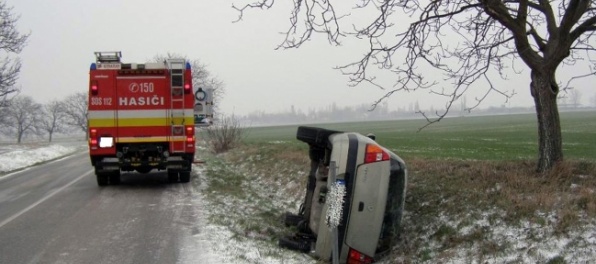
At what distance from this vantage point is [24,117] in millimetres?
102375

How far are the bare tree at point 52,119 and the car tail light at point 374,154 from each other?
4317 inches

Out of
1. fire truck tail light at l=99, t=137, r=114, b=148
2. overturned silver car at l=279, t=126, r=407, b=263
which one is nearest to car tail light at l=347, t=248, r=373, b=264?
overturned silver car at l=279, t=126, r=407, b=263

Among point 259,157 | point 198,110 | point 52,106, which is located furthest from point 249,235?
point 52,106

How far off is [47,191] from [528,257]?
10993mm

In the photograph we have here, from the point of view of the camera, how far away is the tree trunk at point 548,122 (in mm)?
7773

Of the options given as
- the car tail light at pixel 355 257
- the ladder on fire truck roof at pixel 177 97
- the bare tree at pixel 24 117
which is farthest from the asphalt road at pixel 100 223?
the bare tree at pixel 24 117

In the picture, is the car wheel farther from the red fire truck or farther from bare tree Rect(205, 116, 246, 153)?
bare tree Rect(205, 116, 246, 153)

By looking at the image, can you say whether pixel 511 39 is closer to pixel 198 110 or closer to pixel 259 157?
pixel 198 110

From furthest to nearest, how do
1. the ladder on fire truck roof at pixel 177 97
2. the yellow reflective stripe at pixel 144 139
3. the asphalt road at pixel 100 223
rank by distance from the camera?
the ladder on fire truck roof at pixel 177 97 → the yellow reflective stripe at pixel 144 139 → the asphalt road at pixel 100 223

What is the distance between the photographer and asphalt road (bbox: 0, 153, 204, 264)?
632 cm

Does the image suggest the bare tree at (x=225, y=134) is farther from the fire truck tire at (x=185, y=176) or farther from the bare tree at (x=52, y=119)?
the bare tree at (x=52, y=119)

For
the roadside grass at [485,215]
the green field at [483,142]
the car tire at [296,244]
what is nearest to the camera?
the roadside grass at [485,215]

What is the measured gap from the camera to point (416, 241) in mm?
7293

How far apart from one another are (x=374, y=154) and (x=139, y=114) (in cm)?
719
